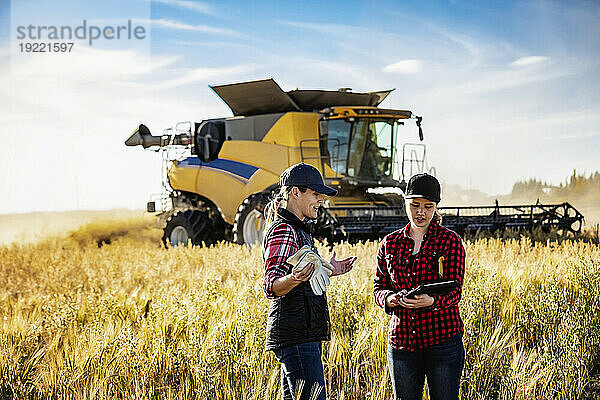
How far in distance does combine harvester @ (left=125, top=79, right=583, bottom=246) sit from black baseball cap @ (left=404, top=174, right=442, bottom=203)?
680 cm

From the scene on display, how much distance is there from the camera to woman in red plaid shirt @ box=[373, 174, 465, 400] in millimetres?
2805

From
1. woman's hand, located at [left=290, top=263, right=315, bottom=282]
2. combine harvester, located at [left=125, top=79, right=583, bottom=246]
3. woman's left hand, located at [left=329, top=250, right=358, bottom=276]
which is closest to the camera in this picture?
woman's hand, located at [left=290, top=263, right=315, bottom=282]

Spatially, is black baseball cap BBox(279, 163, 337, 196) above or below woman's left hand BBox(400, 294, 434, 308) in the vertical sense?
above

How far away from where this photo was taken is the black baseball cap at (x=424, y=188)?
2.89 metres

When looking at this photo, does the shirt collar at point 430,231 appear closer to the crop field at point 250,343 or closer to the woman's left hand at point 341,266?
the woman's left hand at point 341,266

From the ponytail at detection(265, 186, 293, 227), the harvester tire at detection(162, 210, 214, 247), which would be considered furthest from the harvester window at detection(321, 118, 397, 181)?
the ponytail at detection(265, 186, 293, 227)

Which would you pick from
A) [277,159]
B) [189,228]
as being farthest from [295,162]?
[189,228]

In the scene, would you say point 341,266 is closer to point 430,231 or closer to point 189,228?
point 430,231

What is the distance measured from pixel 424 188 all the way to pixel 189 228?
33.1 feet

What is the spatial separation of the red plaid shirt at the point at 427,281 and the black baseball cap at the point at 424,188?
Answer: 0.14 meters

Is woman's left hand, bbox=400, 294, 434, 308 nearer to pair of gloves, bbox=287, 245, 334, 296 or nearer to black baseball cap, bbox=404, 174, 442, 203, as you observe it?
pair of gloves, bbox=287, 245, 334, 296

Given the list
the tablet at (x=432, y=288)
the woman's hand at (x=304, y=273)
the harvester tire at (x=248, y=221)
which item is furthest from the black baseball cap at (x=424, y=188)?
the harvester tire at (x=248, y=221)

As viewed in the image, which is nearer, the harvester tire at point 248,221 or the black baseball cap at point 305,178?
the black baseball cap at point 305,178

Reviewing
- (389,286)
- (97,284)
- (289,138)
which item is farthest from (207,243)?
(389,286)
